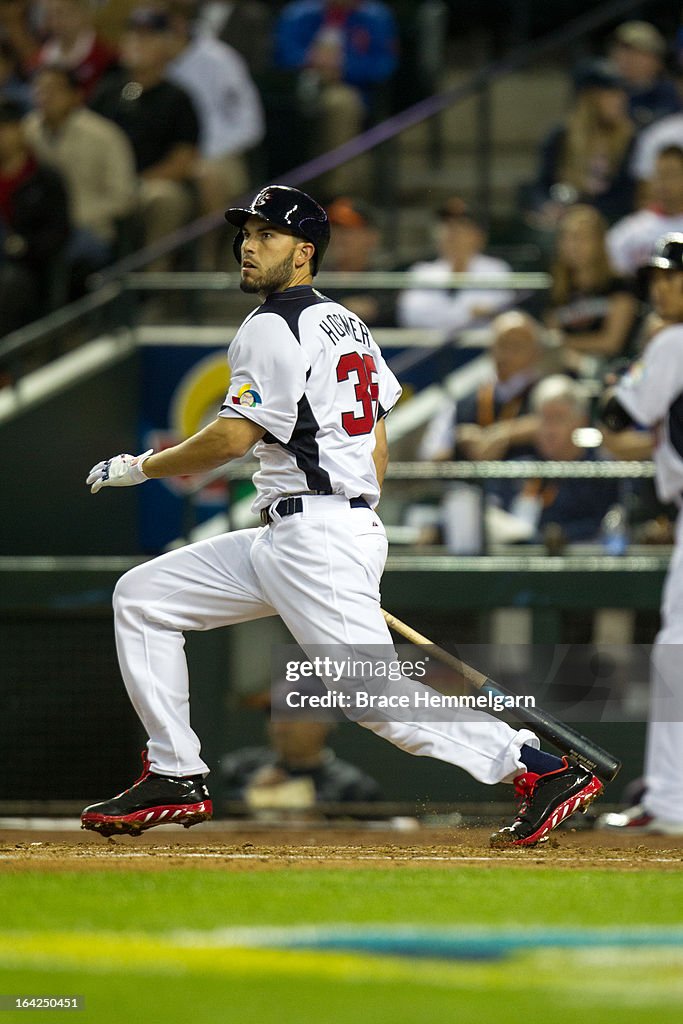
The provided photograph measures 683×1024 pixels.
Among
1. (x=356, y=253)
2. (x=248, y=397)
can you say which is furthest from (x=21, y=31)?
(x=248, y=397)

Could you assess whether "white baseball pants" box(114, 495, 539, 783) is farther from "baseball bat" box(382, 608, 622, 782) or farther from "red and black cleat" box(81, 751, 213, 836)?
"baseball bat" box(382, 608, 622, 782)

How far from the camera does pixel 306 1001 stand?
4.00m

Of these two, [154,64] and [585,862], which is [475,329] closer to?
[154,64]

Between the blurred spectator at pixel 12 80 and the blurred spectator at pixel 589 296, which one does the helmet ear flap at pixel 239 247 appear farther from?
the blurred spectator at pixel 12 80

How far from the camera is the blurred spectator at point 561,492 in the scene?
8.87 metres

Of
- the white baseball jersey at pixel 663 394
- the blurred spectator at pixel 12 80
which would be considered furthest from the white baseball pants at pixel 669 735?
the blurred spectator at pixel 12 80

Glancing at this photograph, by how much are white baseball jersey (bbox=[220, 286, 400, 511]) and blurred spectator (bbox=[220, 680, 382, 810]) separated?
8.52 ft

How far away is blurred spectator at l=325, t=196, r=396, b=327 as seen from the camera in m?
10.3

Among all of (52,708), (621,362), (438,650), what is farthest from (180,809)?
(621,362)

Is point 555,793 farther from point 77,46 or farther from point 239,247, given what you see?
point 77,46

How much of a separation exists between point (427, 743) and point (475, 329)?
452 cm

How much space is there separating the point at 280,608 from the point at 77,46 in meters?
7.82

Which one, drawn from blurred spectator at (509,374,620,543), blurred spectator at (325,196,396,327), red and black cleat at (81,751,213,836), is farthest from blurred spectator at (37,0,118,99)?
red and black cleat at (81,751,213,836)

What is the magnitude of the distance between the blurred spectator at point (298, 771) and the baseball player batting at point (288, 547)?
2.39 metres
